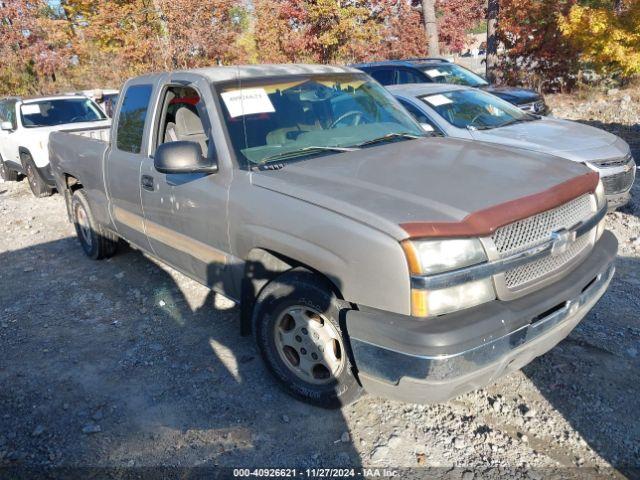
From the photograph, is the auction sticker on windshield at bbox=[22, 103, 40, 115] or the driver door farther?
the auction sticker on windshield at bbox=[22, 103, 40, 115]

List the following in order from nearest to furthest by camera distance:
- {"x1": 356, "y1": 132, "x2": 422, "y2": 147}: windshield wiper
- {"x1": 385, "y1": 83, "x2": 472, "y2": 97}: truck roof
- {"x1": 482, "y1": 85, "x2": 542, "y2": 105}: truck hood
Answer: {"x1": 356, "y1": 132, "x2": 422, "y2": 147}: windshield wiper < {"x1": 385, "y1": 83, "x2": 472, "y2": 97}: truck roof < {"x1": 482, "y1": 85, "x2": 542, "y2": 105}: truck hood

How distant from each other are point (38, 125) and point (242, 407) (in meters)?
8.12

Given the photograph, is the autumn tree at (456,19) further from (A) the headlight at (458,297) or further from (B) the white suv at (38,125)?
(A) the headlight at (458,297)

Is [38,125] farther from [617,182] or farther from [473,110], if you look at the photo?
[617,182]

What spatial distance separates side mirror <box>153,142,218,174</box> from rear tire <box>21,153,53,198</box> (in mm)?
6939

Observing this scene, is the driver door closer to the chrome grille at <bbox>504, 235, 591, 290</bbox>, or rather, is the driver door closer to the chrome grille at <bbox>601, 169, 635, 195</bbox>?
the chrome grille at <bbox>504, 235, 591, 290</bbox>

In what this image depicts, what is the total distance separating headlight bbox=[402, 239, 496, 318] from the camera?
2.43 meters

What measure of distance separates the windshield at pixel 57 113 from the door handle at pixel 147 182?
633cm

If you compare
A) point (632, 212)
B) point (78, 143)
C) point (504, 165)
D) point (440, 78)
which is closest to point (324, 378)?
point (504, 165)

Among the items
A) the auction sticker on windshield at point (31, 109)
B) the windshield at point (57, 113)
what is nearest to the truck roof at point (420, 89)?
the windshield at point (57, 113)

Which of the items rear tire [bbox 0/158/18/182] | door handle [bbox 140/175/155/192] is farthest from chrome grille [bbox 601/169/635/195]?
rear tire [bbox 0/158/18/182]

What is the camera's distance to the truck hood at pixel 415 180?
2.62 meters

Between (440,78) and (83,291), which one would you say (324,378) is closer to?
(83,291)

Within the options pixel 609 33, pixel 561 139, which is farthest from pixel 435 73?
pixel 609 33
